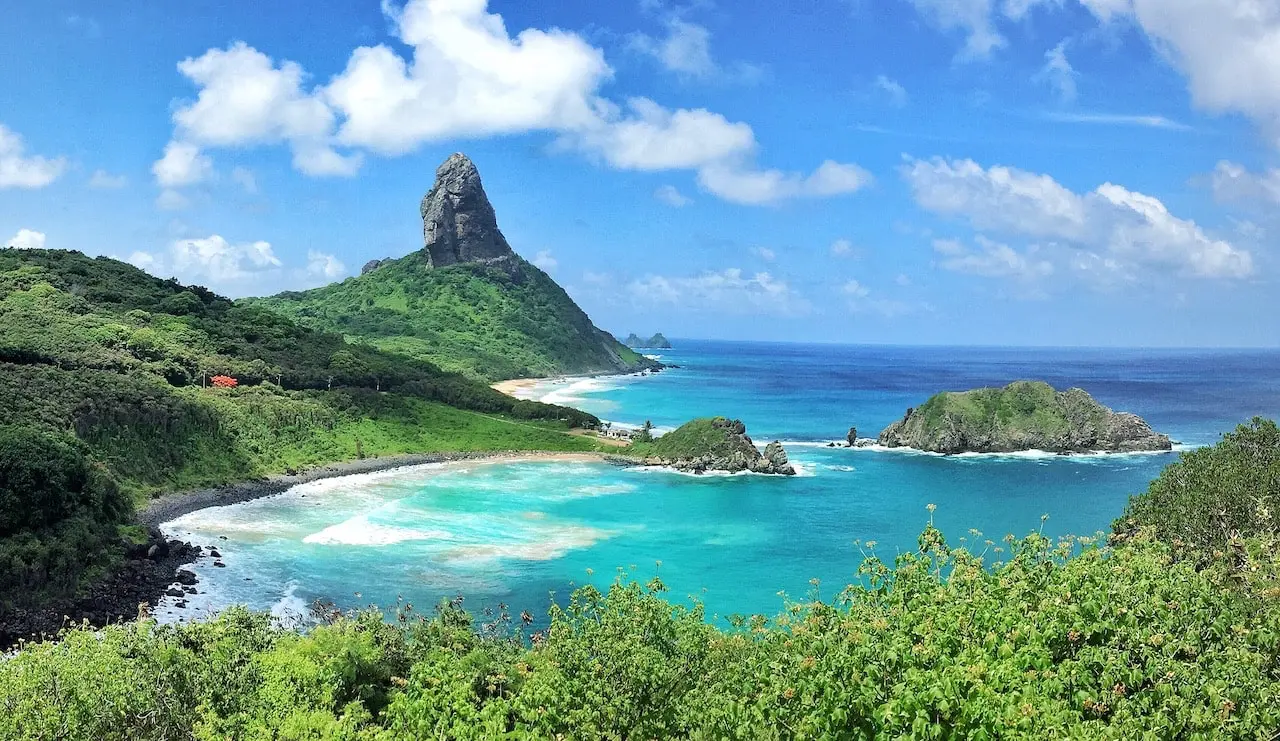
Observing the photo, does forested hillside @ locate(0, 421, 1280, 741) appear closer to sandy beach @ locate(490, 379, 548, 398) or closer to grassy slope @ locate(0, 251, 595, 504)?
grassy slope @ locate(0, 251, 595, 504)

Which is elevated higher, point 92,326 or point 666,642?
point 92,326

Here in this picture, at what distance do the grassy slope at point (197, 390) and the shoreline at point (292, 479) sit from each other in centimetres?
172

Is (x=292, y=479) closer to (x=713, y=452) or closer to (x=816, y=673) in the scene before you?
(x=713, y=452)

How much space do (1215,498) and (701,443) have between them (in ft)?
213

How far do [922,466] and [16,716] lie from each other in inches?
3521

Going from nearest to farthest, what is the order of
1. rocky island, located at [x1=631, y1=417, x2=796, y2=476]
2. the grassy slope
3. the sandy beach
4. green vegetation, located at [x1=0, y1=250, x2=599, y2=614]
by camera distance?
green vegetation, located at [x1=0, y1=250, x2=599, y2=614]
the grassy slope
rocky island, located at [x1=631, y1=417, x2=796, y2=476]
the sandy beach

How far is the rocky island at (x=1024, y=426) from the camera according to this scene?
339 ft

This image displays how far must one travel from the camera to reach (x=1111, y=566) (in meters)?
20.1

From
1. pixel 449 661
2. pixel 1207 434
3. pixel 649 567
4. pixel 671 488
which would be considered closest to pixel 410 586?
pixel 649 567

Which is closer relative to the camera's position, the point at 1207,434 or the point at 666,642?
the point at 666,642

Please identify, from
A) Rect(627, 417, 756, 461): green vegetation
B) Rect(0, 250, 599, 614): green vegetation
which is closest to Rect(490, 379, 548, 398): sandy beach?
Rect(0, 250, 599, 614): green vegetation

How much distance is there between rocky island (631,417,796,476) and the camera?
9231 cm

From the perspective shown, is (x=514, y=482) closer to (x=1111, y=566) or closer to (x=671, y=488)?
(x=671, y=488)

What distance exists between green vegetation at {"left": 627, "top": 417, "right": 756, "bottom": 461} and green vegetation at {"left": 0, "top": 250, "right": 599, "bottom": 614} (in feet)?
33.8
